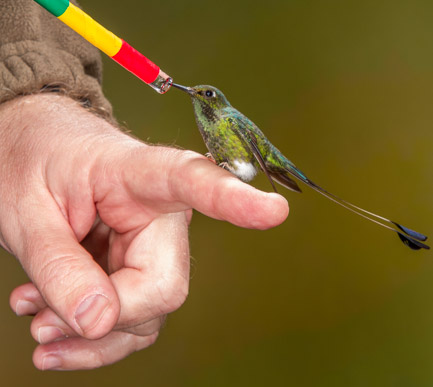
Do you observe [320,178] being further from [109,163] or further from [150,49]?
[109,163]

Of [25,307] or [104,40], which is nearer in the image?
[104,40]

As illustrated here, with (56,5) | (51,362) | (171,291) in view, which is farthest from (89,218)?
(56,5)

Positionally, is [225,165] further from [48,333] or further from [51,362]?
[51,362]

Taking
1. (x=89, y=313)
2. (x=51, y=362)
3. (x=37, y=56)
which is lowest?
(x=51, y=362)

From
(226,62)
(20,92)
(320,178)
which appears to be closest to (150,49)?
(226,62)

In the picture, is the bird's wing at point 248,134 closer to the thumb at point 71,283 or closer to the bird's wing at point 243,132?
the bird's wing at point 243,132

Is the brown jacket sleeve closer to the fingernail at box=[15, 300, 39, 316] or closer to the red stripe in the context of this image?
the fingernail at box=[15, 300, 39, 316]
